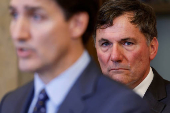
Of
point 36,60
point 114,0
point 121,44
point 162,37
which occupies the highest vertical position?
point 36,60

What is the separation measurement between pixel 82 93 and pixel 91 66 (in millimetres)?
116

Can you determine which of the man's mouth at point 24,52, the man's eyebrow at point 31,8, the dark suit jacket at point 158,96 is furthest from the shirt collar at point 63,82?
the dark suit jacket at point 158,96

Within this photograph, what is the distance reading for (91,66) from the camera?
1323mm

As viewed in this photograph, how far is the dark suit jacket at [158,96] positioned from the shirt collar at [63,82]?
1.20 metres

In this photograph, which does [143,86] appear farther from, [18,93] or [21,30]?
[21,30]

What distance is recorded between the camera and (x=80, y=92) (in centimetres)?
126

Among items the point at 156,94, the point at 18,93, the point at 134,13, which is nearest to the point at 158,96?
the point at 156,94

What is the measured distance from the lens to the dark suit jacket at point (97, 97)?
1240 millimetres

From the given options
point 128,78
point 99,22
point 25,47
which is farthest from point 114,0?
point 25,47

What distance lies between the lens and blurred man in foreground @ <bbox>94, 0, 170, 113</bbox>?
8.16ft

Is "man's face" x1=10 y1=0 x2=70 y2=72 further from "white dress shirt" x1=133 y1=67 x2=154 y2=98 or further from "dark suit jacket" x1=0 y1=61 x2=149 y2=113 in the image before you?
"white dress shirt" x1=133 y1=67 x2=154 y2=98

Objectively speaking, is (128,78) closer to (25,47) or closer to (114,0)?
(114,0)

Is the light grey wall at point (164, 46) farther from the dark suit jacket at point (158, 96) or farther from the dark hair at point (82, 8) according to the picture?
the dark hair at point (82, 8)

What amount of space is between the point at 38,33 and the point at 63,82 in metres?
0.20
